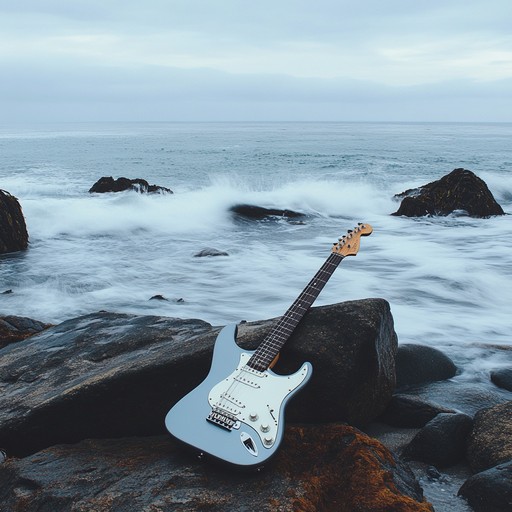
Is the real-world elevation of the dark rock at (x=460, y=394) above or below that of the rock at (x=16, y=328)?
above

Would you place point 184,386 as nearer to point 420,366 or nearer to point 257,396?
point 257,396

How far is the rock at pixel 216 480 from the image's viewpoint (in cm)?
280

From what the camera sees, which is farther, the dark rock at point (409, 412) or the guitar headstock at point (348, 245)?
the guitar headstock at point (348, 245)

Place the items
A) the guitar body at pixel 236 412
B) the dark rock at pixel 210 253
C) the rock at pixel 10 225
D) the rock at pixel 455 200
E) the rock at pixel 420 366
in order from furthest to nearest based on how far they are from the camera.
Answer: the rock at pixel 455 200 < the dark rock at pixel 210 253 < the rock at pixel 10 225 < the rock at pixel 420 366 < the guitar body at pixel 236 412

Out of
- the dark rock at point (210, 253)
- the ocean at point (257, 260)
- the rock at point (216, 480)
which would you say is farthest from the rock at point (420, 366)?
the dark rock at point (210, 253)

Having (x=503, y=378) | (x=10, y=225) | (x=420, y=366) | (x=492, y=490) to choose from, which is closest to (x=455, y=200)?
(x=10, y=225)

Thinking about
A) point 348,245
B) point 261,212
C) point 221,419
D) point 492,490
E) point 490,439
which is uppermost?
point 348,245

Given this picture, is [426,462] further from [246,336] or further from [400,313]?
[400,313]

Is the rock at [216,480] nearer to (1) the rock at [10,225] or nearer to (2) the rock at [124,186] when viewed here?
(1) the rock at [10,225]

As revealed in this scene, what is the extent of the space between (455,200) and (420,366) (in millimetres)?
12900

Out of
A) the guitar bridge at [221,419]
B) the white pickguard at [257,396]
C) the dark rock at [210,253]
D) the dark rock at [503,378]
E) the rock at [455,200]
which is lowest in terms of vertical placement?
the dark rock at [210,253]

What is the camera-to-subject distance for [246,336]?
3920 millimetres

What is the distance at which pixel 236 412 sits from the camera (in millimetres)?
3154

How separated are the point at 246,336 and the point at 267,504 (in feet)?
4.38
